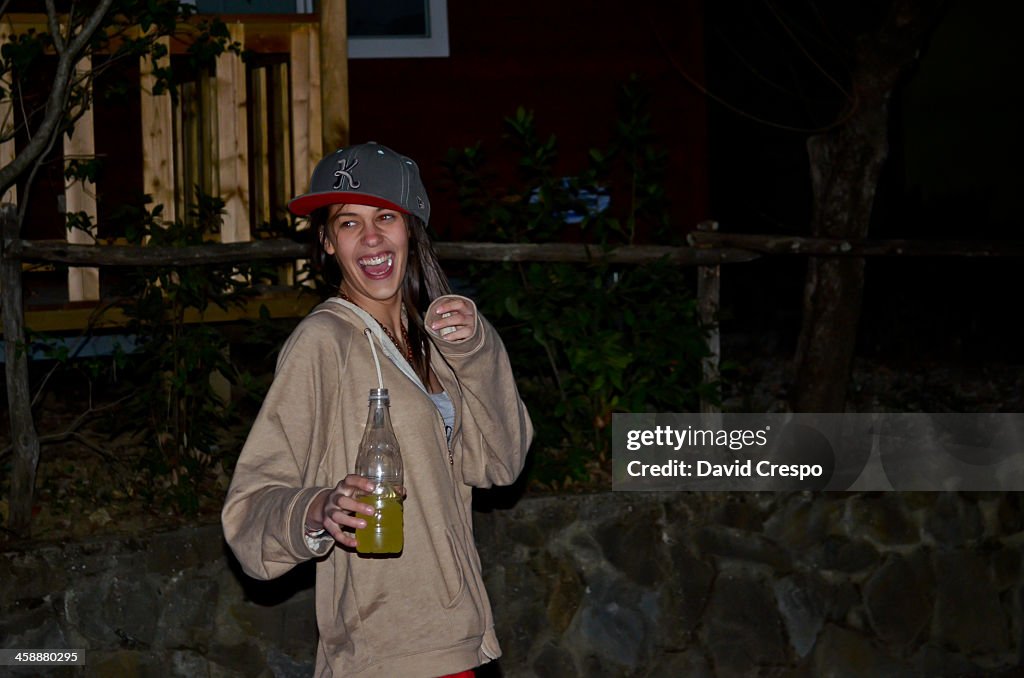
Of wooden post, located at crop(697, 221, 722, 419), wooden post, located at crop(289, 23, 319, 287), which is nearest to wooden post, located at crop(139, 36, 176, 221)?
wooden post, located at crop(289, 23, 319, 287)

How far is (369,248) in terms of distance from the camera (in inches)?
138

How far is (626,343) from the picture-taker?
7.53 m

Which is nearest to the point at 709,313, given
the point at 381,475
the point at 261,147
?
the point at 261,147

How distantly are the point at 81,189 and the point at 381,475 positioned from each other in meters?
4.94

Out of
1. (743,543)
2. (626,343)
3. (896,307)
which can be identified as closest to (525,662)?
(743,543)

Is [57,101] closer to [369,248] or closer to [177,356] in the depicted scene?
[177,356]

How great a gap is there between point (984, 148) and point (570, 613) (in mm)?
12704

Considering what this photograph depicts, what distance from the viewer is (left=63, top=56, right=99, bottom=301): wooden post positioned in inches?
284

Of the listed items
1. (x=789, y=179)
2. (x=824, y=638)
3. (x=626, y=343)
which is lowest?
(x=824, y=638)

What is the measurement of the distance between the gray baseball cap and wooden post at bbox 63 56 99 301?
3939 mm

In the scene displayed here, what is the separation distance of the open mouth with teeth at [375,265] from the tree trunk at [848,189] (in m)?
5.10

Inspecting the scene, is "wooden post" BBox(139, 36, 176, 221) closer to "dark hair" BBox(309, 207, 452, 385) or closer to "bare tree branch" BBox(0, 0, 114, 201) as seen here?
"bare tree branch" BBox(0, 0, 114, 201)

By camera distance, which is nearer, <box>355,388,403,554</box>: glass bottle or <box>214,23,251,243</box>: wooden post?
<box>355,388,403,554</box>: glass bottle

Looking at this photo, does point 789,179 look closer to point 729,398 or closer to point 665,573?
point 729,398
